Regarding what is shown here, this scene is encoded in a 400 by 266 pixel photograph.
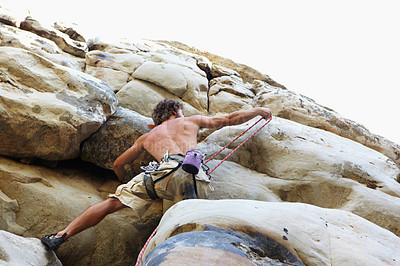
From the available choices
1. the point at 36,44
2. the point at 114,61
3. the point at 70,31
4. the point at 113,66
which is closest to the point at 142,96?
the point at 113,66

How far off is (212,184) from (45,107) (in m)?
2.51

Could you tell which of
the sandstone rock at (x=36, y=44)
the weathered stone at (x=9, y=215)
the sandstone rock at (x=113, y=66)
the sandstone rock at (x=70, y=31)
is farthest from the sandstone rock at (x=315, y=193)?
the sandstone rock at (x=70, y=31)

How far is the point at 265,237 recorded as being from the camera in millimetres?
1572

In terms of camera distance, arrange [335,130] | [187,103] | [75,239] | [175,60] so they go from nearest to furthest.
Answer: [75,239], [335,130], [187,103], [175,60]

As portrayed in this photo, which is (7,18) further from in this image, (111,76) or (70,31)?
(111,76)

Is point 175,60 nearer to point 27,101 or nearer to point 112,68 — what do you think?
point 112,68

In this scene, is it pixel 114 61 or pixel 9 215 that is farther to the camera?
pixel 114 61

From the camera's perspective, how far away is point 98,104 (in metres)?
4.21

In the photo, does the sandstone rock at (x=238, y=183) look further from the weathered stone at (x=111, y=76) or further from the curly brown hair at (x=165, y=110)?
the weathered stone at (x=111, y=76)

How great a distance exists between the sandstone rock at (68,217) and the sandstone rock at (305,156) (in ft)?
5.13

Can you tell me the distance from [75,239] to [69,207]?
1.42 ft

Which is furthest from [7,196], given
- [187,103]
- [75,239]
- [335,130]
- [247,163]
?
[335,130]

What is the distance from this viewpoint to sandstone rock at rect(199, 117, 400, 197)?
11.7ft

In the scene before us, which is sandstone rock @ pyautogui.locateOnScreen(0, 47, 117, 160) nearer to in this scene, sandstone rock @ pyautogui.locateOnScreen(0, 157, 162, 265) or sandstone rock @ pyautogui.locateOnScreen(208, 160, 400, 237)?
sandstone rock @ pyautogui.locateOnScreen(0, 157, 162, 265)
